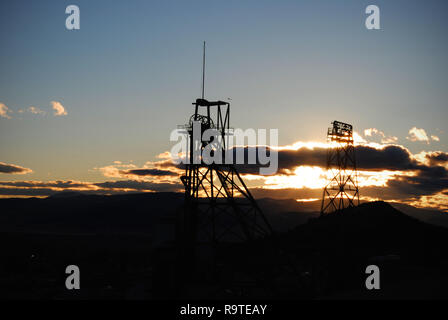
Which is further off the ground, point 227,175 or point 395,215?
point 227,175

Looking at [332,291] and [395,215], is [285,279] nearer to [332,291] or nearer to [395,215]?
[332,291]

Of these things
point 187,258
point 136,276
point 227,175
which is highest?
point 227,175

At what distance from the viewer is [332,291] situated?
32.9 meters
